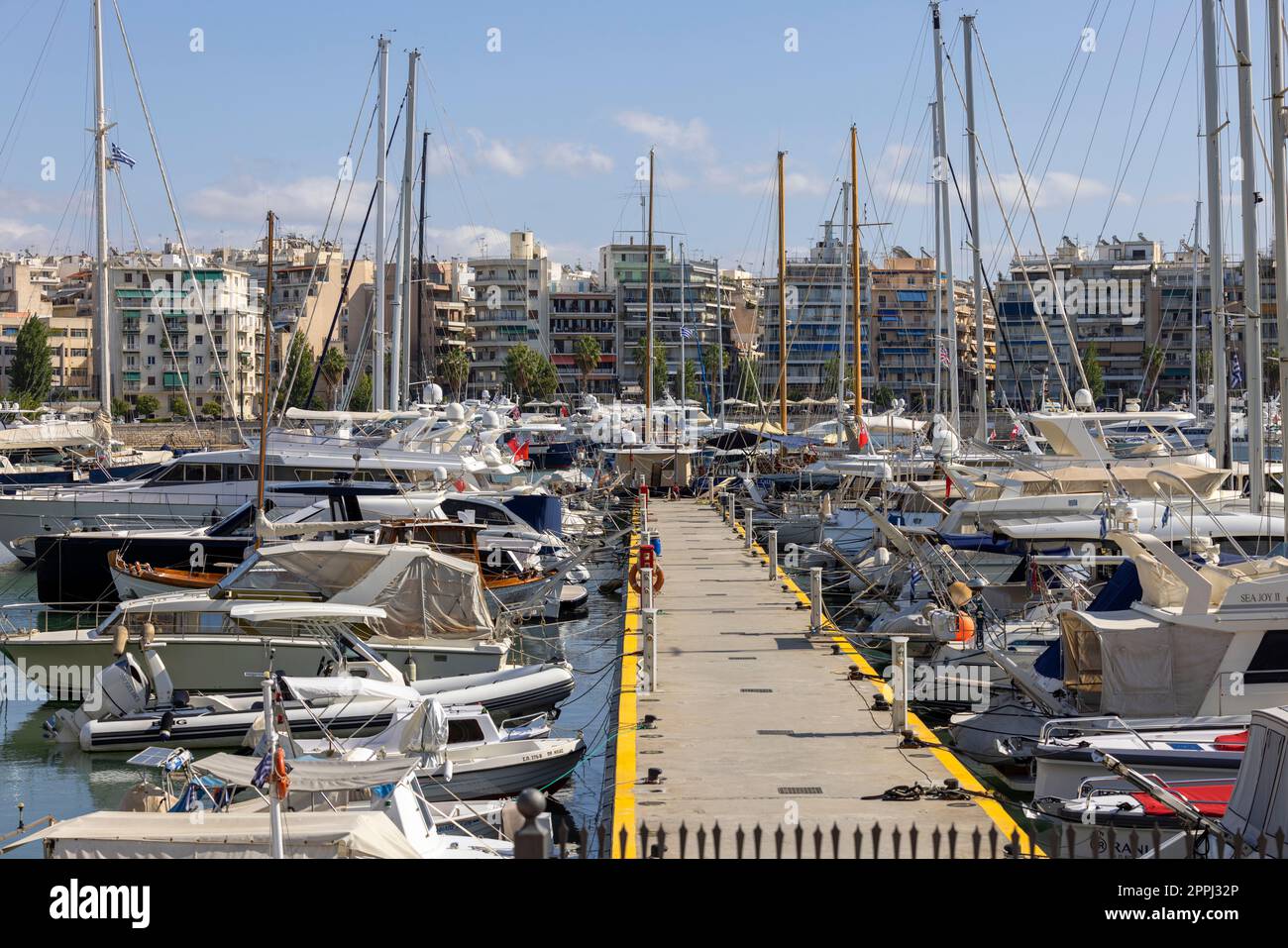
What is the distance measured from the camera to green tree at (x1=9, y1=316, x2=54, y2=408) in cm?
10050

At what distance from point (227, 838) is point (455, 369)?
106 metres

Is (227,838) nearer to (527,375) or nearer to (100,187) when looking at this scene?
(100,187)

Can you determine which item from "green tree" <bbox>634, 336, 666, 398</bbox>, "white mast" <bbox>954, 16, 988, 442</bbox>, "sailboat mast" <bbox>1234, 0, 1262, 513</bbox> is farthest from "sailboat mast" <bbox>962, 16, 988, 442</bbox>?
"green tree" <bbox>634, 336, 666, 398</bbox>

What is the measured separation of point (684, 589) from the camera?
26969mm

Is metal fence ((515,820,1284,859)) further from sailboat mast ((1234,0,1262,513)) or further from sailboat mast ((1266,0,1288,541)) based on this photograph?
sailboat mast ((1234,0,1262,513))

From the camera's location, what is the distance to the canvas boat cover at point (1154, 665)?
16.0 meters

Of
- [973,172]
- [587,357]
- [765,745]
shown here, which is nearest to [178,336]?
[587,357]

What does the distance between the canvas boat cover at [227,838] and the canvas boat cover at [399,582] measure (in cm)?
1150

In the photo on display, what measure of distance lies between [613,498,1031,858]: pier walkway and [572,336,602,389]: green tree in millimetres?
101947

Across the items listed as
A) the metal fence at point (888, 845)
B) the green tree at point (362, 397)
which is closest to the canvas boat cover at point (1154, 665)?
the metal fence at point (888, 845)

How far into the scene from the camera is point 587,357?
125688mm

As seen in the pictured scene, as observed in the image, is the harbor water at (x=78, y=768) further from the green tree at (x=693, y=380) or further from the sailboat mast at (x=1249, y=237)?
the green tree at (x=693, y=380)

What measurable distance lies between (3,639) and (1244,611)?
1746 cm
